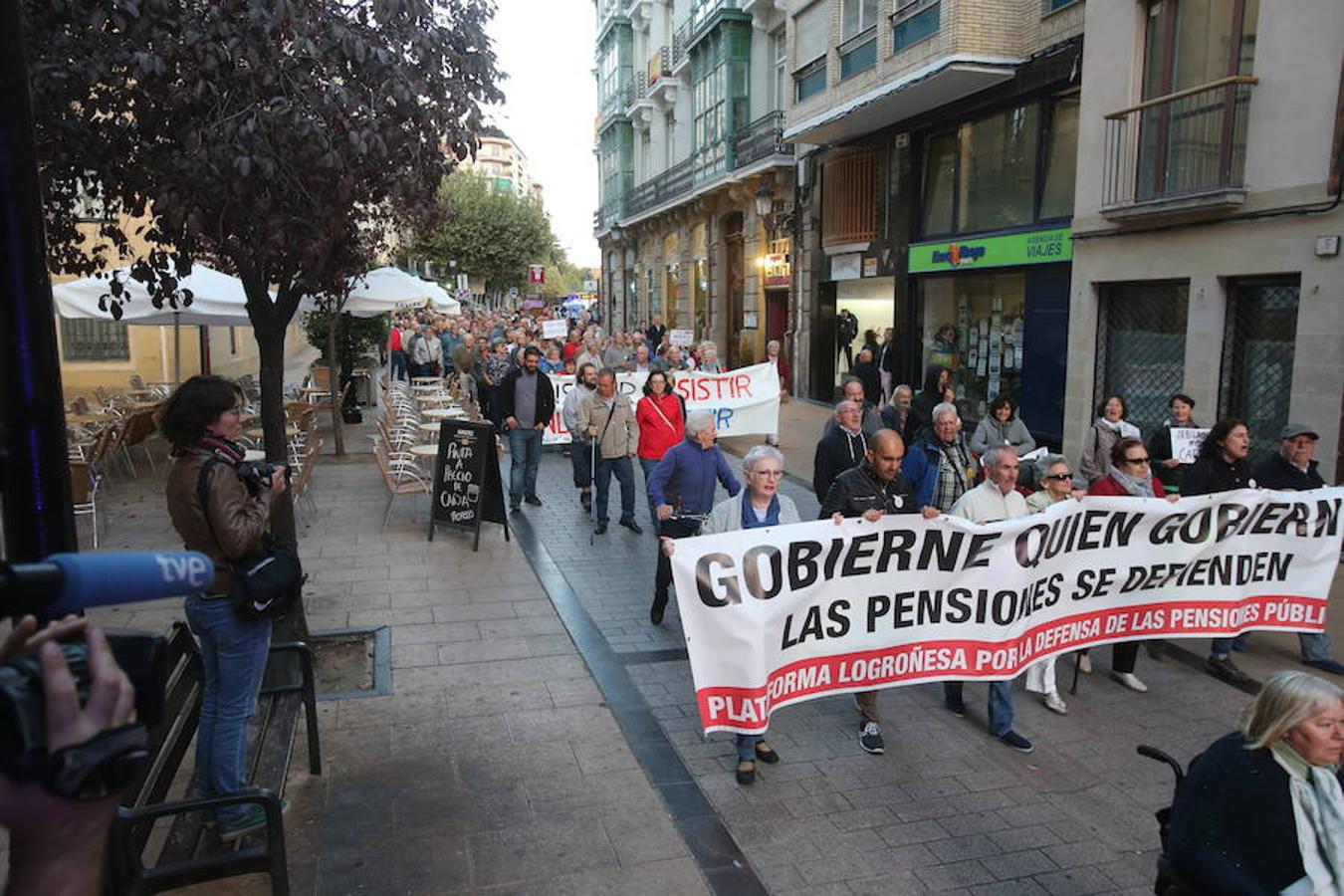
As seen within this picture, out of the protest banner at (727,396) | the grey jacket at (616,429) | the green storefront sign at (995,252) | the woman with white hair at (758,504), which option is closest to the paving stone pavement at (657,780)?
the woman with white hair at (758,504)

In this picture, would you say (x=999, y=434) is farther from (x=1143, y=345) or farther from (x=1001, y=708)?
(x=1143, y=345)

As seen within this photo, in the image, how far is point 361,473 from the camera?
1386cm

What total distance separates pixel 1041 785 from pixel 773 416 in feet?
35.9

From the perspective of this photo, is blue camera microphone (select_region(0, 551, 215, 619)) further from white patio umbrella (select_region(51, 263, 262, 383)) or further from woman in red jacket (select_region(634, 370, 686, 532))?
white patio umbrella (select_region(51, 263, 262, 383))

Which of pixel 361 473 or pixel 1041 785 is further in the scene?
pixel 361 473

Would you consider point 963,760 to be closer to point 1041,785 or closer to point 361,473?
point 1041,785

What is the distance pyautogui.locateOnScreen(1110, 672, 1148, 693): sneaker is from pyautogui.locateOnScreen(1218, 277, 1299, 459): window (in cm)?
587

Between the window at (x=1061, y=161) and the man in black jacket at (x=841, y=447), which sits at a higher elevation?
the window at (x=1061, y=161)

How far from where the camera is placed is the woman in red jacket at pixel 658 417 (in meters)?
9.80

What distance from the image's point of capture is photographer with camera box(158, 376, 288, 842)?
155 inches

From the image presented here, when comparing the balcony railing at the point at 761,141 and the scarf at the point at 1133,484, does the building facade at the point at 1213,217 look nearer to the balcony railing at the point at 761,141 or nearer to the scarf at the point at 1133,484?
the scarf at the point at 1133,484

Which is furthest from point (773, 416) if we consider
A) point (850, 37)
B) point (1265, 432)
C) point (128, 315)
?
point (128, 315)

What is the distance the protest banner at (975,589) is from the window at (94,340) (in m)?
19.8

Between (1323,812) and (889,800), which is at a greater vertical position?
(1323,812)
